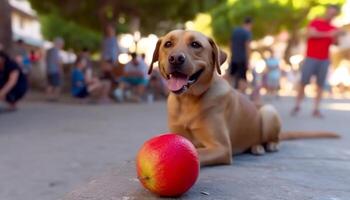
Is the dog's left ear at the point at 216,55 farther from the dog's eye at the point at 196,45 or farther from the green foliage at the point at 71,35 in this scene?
the green foliage at the point at 71,35

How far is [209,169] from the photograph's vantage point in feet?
11.6

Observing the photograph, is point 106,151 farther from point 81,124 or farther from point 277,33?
point 277,33

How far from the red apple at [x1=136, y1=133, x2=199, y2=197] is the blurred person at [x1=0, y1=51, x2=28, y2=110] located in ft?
26.0

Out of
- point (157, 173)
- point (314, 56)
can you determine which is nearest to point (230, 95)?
point (157, 173)

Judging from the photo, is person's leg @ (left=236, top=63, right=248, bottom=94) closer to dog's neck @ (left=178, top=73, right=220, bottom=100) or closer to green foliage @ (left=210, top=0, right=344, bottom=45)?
dog's neck @ (left=178, top=73, right=220, bottom=100)

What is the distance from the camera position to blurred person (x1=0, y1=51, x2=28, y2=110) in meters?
9.95

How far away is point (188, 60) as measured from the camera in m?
3.35

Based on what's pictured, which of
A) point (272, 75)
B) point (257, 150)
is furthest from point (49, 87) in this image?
point (257, 150)

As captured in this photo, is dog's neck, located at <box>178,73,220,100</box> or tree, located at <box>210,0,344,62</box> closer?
dog's neck, located at <box>178,73,220,100</box>

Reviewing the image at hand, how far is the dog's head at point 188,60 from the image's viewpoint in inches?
132

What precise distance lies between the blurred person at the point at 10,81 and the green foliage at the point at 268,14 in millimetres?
23433

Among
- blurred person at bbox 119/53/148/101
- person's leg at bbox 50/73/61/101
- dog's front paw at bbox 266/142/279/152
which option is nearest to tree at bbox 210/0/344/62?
blurred person at bbox 119/53/148/101

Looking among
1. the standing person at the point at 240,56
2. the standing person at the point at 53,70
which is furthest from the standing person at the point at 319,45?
the standing person at the point at 53,70

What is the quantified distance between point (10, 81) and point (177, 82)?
7370mm
